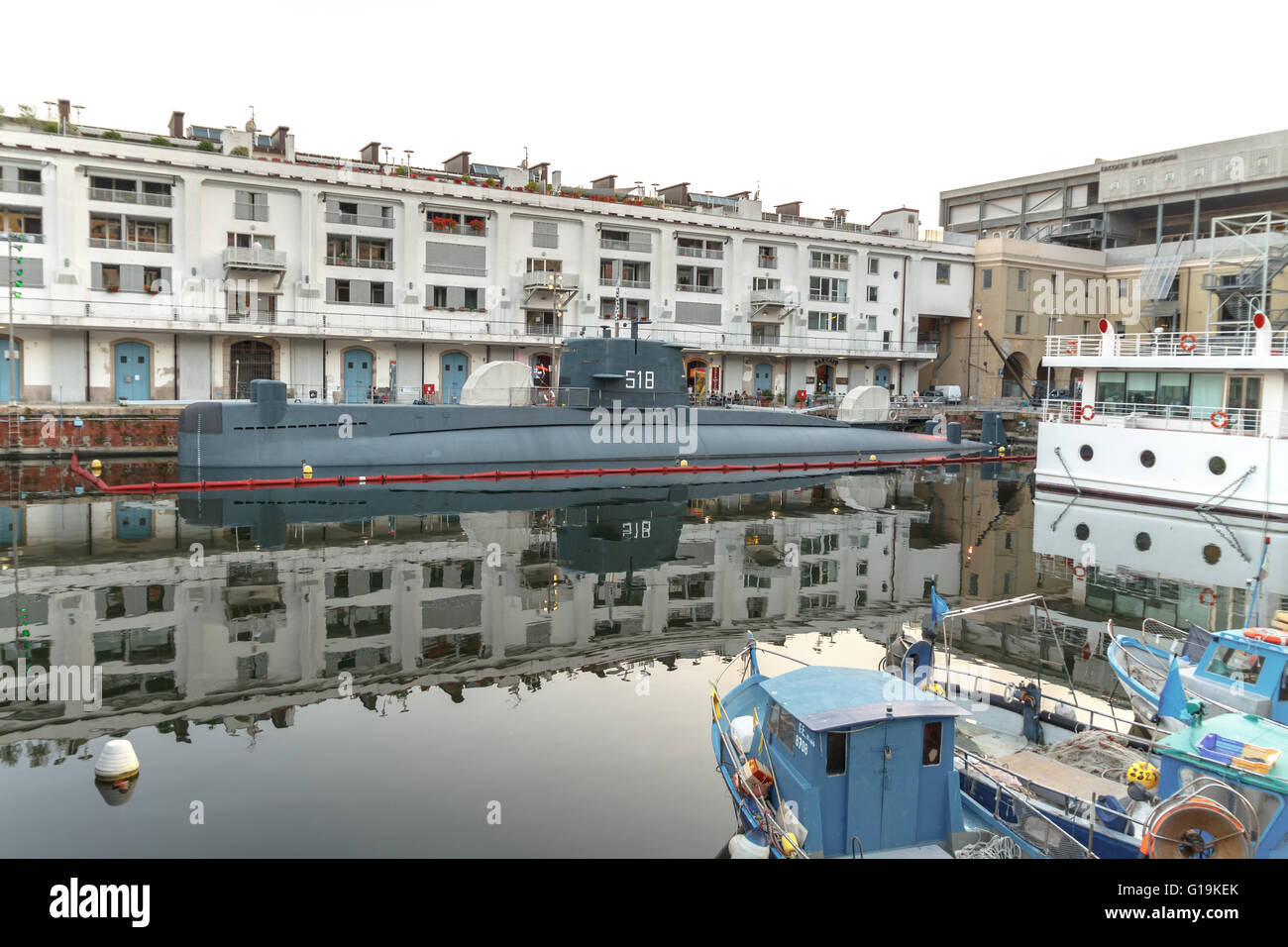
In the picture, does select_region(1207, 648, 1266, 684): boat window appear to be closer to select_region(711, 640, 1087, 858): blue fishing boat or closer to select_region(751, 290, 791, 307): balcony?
select_region(711, 640, 1087, 858): blue fishing boat

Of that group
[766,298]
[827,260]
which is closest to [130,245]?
[766,298]

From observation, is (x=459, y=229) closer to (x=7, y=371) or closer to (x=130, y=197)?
(x=130, y=197)

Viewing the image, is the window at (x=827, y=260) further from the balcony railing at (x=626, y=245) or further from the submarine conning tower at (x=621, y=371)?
the submarine conning tower at (x=621, y=371)

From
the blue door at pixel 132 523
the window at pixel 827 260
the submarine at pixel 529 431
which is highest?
the window at pixel 827 260

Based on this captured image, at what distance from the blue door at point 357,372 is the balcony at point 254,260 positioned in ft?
18.3

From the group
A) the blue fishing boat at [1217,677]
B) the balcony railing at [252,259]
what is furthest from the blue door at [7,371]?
the blue fishing boat at [1217,677]

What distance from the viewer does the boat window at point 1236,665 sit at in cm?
1183

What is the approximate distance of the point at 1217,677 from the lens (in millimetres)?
12211

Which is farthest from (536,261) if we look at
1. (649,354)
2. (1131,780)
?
(1131,780)

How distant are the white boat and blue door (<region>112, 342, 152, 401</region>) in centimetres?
4184

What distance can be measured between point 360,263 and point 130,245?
1068 cm
